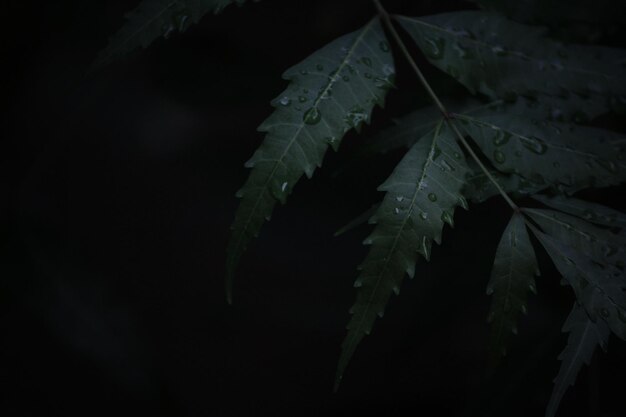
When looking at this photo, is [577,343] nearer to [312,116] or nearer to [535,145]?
[535,145]

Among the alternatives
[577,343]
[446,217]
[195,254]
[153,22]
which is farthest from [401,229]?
[195,254]

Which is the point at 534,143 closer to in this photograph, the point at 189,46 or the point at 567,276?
the point at 567,276

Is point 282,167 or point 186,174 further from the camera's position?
point 186,174

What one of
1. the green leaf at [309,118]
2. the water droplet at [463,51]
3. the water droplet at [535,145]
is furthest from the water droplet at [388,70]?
the water droplet at [535,145]

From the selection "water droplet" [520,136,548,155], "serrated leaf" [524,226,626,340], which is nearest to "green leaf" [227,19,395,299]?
"water droplet" [520,136,548,155]

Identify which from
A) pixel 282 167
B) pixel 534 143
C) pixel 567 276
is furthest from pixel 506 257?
pixel 282 167

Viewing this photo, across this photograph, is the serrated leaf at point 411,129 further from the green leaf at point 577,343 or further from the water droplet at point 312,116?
the green leaf at point 577,343
